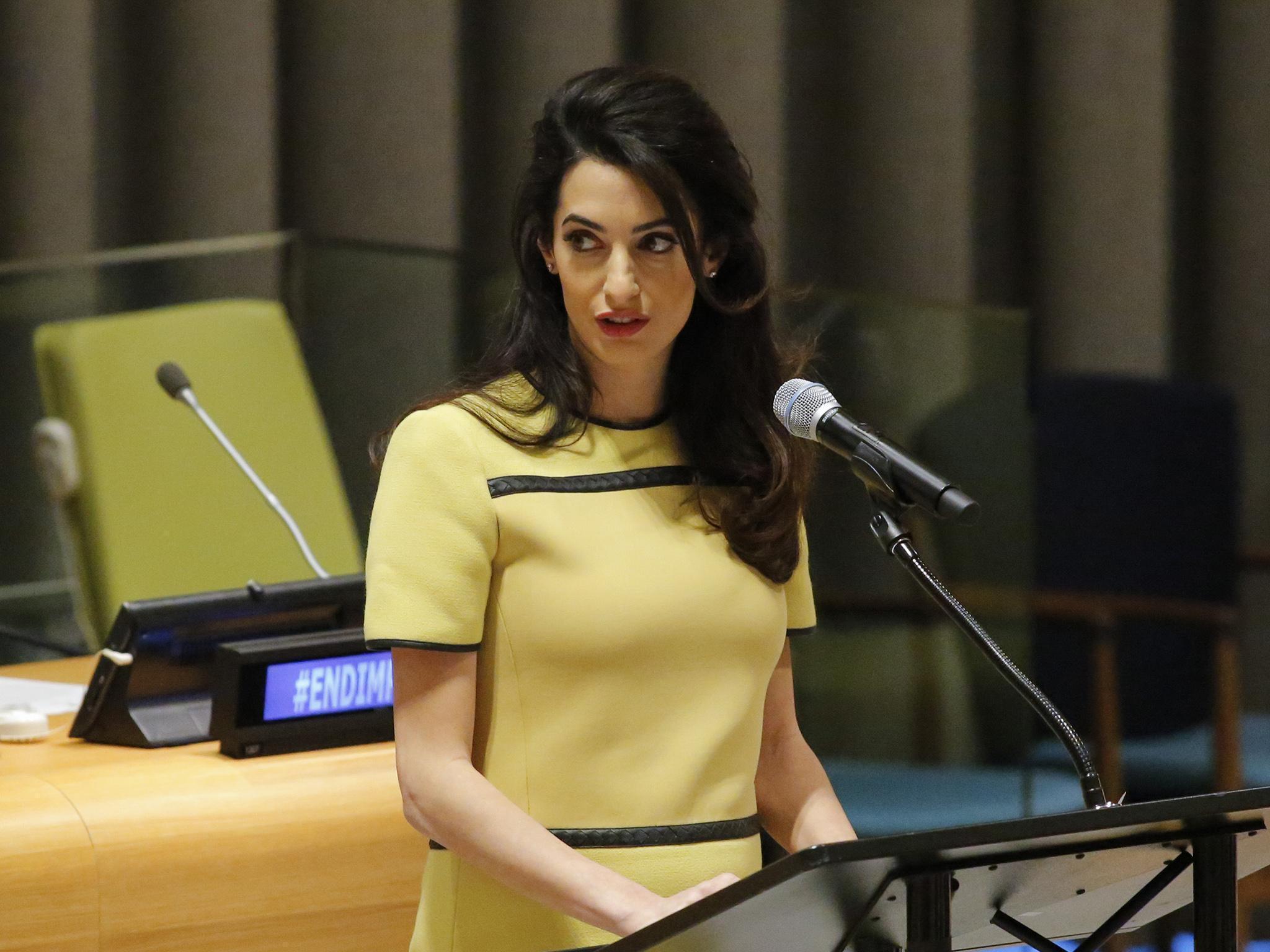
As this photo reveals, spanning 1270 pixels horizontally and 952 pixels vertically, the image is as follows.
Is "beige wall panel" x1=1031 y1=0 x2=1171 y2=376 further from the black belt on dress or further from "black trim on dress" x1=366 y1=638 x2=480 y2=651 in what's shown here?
"black trim on dress" x1=366 y1=638 x2=480 y2=651

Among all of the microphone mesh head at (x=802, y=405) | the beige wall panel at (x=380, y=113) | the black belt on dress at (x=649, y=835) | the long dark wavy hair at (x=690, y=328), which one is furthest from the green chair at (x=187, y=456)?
the microphone mesh head at (x=802, y=405)

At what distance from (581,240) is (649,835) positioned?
1.54 ft

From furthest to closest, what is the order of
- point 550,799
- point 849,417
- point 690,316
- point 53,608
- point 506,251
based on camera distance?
point 506,251
point 53,608
point 690,316
point 550,799
point 849,417

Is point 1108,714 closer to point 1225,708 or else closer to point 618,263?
point 1225,708

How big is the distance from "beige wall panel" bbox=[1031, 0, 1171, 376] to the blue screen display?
2606 millimetres

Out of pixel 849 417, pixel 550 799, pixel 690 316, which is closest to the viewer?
pixel 849 417

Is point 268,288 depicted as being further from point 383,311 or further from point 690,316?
point 690,316

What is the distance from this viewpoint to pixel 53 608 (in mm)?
2910

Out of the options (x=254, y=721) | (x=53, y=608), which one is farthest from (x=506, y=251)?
(x=254, y=721)

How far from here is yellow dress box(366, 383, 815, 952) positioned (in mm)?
1407

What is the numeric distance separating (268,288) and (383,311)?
20 cm

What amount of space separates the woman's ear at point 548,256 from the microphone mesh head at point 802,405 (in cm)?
25

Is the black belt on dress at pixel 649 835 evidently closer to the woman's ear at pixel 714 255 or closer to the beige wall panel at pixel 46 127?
the woman's ear at pixel 714 255

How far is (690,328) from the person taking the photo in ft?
5.24
